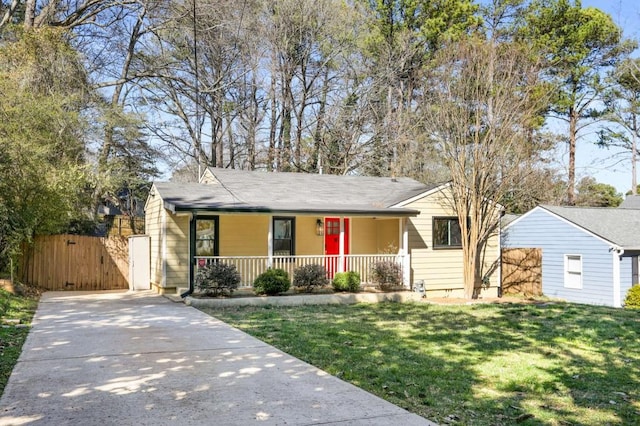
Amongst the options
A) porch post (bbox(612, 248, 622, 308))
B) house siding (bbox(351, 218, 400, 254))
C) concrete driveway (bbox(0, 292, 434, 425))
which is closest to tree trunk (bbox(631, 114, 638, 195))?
porch post (bbox(612, 248, 622, 308))

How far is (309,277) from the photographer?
13289mm

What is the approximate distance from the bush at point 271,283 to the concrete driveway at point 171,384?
165 inches

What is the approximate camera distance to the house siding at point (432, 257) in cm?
1513

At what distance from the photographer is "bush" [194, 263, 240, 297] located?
1222cm

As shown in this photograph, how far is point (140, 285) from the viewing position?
1515cm

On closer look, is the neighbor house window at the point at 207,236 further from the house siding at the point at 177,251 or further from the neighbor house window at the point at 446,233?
the neighbor house window at the point at 446,233

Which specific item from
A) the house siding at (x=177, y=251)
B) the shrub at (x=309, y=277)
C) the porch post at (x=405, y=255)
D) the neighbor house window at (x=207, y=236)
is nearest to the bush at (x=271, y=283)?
the shrub at (x=309, y=277)

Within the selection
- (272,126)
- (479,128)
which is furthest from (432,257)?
(272,126)

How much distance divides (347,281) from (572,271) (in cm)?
973

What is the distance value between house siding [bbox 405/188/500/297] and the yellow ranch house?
3cm

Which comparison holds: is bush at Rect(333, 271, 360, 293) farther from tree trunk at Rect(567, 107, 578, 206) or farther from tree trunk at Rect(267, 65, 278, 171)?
tree trunk at Rect(567, 107, 578, 206)

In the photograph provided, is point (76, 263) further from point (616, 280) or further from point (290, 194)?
point (616, 280)

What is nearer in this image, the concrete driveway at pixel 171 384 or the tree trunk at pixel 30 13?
the concrete driveway at pixel 171 384

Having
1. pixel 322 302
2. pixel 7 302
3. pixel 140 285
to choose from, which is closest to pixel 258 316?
pixel 322 302
